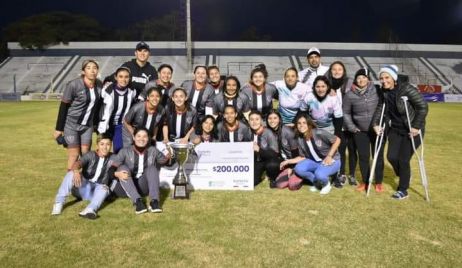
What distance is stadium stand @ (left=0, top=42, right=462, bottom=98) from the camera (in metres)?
40.3

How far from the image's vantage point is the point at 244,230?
4.25 m

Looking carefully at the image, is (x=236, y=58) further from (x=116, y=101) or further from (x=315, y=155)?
(x=116, y=101)

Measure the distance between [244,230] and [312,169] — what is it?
6.56 feet

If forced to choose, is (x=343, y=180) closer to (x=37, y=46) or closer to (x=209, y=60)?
(x=209, y=60)

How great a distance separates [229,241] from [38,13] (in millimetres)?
57319

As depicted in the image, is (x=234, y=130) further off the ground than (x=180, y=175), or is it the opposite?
(x=234, y=130)

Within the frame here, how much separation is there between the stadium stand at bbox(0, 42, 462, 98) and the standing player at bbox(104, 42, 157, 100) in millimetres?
33203

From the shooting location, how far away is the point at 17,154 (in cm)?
870

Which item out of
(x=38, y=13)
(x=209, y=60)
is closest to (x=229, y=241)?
(x=209, y=60)

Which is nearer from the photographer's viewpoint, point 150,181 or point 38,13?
point 150,181

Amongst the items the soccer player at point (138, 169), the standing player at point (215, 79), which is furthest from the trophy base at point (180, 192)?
the standing player at point (215, 79)

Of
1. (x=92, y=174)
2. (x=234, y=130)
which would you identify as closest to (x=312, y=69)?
(x=234, y=130)

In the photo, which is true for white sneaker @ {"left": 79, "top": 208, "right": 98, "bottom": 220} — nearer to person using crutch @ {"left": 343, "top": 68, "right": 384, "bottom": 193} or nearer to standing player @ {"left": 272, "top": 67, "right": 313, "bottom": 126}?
standing player @ {"left": 272, "top": 67, "right": 313, "bottom": 126}

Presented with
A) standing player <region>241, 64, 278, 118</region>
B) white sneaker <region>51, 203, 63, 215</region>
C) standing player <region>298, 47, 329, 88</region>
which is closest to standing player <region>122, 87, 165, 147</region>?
white sneaker <region>51, 203, 63, 215</region>
